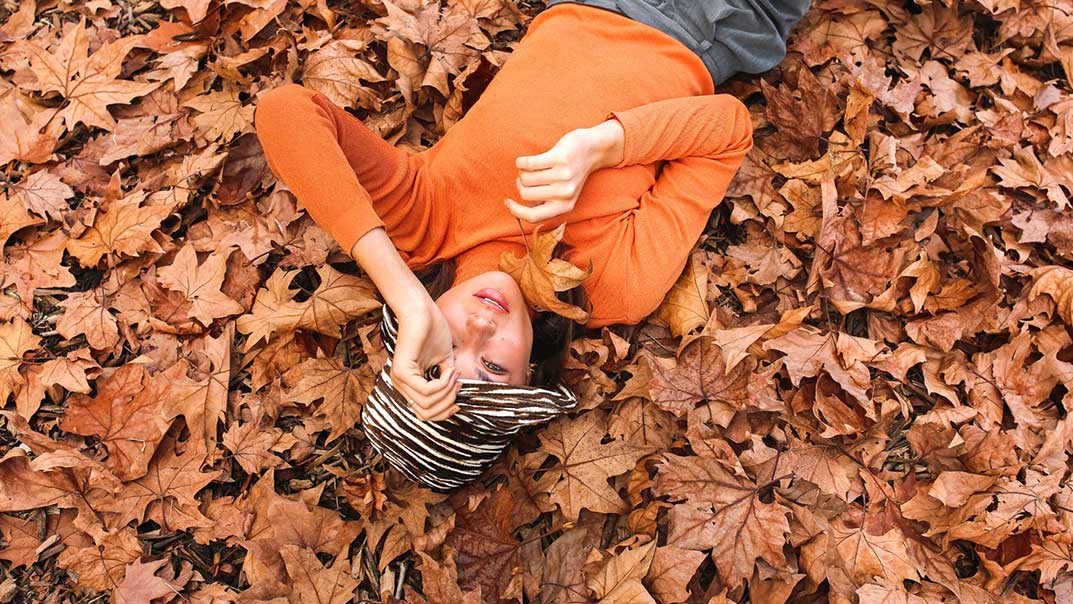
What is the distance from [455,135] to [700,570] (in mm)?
1843

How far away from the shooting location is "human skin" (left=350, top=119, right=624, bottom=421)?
2.21 m

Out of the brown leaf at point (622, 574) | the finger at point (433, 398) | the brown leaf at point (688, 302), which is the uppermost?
the finger at point (433, 398)

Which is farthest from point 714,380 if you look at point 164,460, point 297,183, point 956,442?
point 164,460

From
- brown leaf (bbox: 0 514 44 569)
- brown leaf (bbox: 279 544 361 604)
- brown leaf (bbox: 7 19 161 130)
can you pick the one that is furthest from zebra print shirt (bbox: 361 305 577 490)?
brown leaf (bbox: 7 19 161 130)

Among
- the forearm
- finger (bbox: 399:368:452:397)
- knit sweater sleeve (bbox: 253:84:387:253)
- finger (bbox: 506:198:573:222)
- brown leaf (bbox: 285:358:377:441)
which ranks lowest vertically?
brown leaf (bbox: 285:358:377:441)

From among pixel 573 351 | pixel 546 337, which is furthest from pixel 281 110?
pixel 573 351

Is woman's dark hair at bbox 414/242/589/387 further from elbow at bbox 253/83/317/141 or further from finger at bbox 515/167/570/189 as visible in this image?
elbow at bbox 253/83/317/141

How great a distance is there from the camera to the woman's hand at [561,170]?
2422 mm

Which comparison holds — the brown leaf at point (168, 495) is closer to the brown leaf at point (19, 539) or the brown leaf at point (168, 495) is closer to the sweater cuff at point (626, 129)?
the brown leaf at point (19, 539)

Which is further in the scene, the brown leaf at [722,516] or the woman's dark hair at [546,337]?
the woman's dark hair at [546,337]

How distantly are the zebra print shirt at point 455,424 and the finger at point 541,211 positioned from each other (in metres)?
0.57

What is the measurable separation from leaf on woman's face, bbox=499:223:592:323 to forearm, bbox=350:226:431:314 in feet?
1.22

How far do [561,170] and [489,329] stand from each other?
1.91 feet

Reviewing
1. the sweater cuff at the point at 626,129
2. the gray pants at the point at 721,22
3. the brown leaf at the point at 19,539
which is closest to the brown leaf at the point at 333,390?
the brown leaf at the point at 19,539
